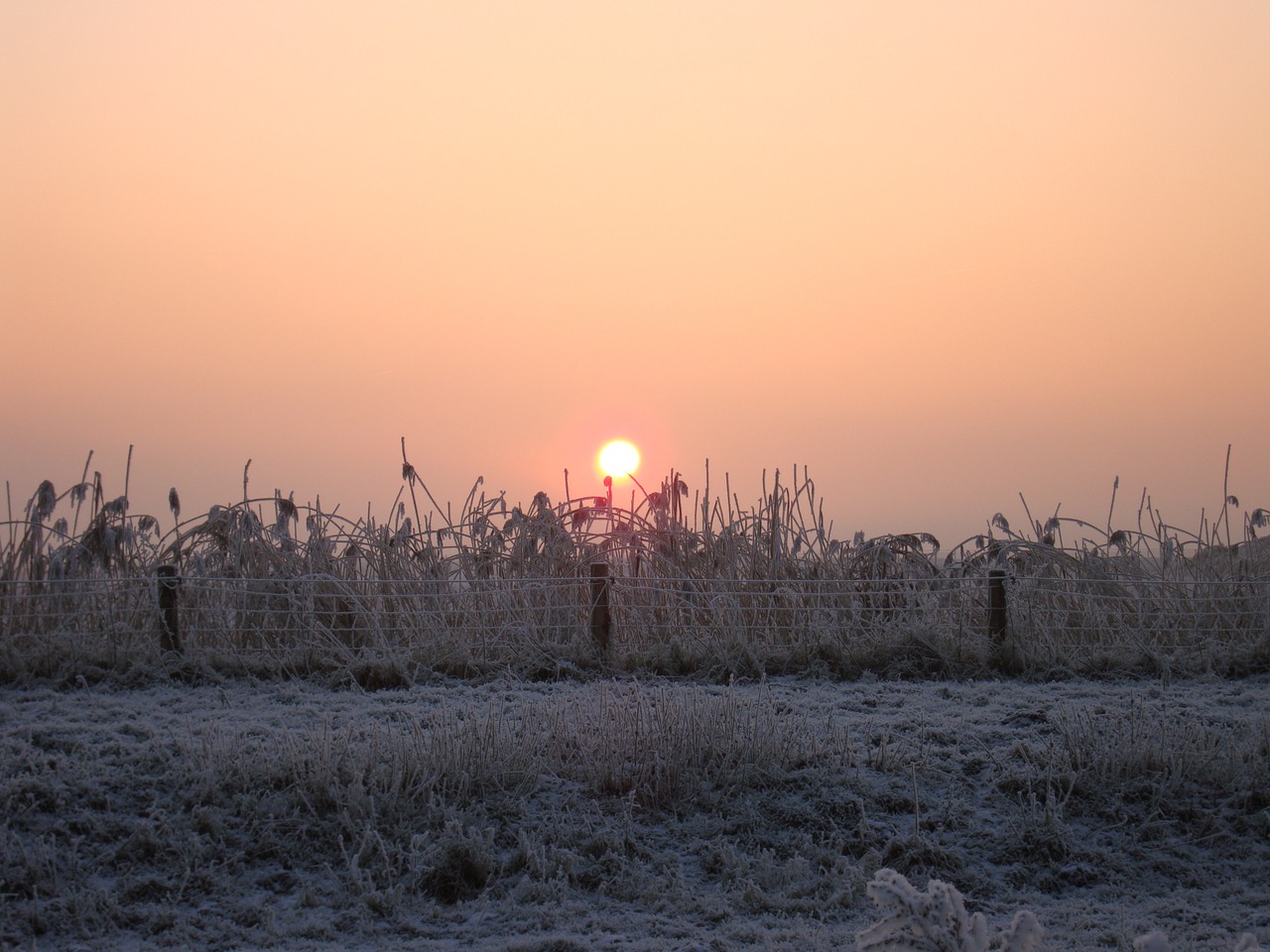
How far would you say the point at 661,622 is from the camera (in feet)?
27.7

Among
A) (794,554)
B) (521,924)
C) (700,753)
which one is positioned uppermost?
(794,554)

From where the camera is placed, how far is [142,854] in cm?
447

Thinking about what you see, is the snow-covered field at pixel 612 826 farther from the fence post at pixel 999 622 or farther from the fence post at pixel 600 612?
the fence post at pixel 600 612


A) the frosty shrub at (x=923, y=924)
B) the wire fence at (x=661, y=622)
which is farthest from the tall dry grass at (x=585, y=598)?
the frosty shrub at (x=923, y=924)

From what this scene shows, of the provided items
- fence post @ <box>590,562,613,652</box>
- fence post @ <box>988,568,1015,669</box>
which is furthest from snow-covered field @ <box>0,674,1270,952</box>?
fence post @ <box>590,562,613,652</box>

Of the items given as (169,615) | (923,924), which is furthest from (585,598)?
(923,924)

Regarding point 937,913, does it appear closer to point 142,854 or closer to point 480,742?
point 480,742

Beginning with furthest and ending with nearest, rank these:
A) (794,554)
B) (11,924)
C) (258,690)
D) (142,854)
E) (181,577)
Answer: (794,554) → (181,577) → (258,690) → (142,854) → (11,924)

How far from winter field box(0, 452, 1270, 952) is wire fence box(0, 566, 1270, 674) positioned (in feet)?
0.10

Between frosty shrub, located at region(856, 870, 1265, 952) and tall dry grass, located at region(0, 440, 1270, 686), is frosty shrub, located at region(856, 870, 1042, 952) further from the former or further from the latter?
tall dry grass, located at region(0, 440, 1270, 686)

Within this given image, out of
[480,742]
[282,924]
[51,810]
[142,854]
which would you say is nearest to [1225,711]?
[480,742]

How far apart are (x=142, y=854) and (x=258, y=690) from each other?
8.58 ft

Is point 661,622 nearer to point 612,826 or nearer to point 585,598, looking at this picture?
point 585,598

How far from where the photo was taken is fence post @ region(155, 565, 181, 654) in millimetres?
7559
